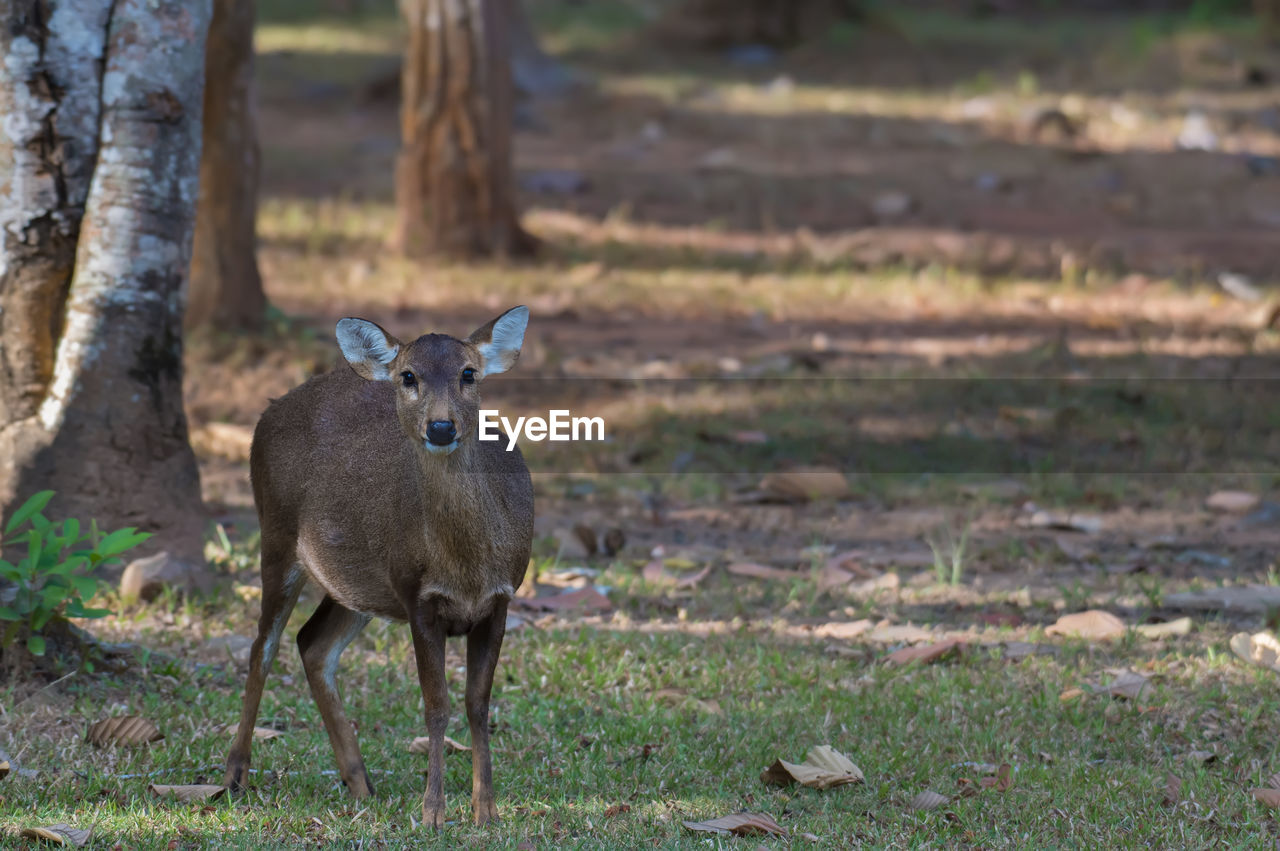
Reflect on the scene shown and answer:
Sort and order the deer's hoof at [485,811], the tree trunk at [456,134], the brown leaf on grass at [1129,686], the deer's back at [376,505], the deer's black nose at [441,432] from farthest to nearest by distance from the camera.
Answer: the tree trunk at [456,134], the brown leaf on grass at [1129,686], the deer's hoof at [485,811], the deer's back at [376,505], the deer's black nose at [441,432]

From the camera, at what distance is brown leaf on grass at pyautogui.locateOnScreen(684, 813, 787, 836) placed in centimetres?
415

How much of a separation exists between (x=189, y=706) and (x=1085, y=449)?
17.4 ft

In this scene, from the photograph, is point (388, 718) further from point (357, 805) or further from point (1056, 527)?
point (1056, 527)

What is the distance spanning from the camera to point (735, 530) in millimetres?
7570

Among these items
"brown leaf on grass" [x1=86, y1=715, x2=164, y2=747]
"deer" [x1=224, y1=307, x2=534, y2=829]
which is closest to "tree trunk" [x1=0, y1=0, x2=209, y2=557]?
"brown leaf on grass" [x1=86, y1=715, x2=164, y2=747]

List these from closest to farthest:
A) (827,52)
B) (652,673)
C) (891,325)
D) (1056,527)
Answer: (652,673), (1056,527), (891,325), (827,52)

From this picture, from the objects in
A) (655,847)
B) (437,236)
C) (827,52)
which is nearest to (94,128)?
(655,847)

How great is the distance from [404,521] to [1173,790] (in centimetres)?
232

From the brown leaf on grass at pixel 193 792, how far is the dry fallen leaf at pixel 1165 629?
→ 3.41m

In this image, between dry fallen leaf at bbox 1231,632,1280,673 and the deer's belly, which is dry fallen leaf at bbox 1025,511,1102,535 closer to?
dry fallen leaf at bbox 1231,632,1280,673

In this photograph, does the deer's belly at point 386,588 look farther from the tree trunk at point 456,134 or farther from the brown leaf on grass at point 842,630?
the tree trunk at point 456,134

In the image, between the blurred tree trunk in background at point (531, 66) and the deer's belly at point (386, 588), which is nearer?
the deer's belly at point (386, 588)

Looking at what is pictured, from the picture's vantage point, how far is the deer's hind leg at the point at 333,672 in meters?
4.43

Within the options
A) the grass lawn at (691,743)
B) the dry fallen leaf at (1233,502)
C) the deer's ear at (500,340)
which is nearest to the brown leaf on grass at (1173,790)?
the grass lawn at (691,743)
